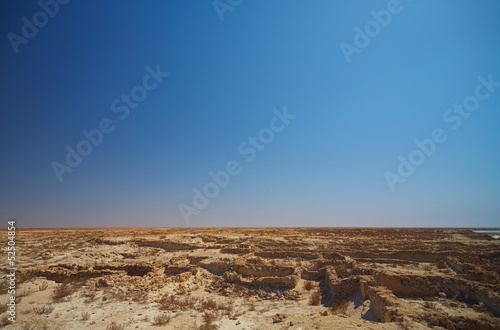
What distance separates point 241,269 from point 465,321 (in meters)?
10.4

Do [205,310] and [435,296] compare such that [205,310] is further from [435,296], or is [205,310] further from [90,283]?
[435,296]

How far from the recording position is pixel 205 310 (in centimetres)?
949

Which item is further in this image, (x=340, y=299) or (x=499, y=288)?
(x=340, y=299)

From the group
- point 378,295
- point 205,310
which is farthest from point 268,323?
point 378,295

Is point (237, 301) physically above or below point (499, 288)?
below

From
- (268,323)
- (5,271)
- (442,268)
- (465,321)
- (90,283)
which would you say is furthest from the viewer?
(442,268)

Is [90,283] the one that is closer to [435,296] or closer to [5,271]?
[5,271]

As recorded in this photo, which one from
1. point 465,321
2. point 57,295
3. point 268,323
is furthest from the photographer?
point 57,295

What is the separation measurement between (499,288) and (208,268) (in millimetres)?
14786

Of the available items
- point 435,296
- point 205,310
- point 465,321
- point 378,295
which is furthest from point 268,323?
point 435,296

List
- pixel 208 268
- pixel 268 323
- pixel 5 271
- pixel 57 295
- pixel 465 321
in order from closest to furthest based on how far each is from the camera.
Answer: pixel 465 321, pixel 268 323, pixel 57 295, pixel 5 271, pixel 208 268

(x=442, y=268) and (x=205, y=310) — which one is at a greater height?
(x=205, y=310)

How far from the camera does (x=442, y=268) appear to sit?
17.4 m

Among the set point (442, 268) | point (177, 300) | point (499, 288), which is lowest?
point (442, 268)
